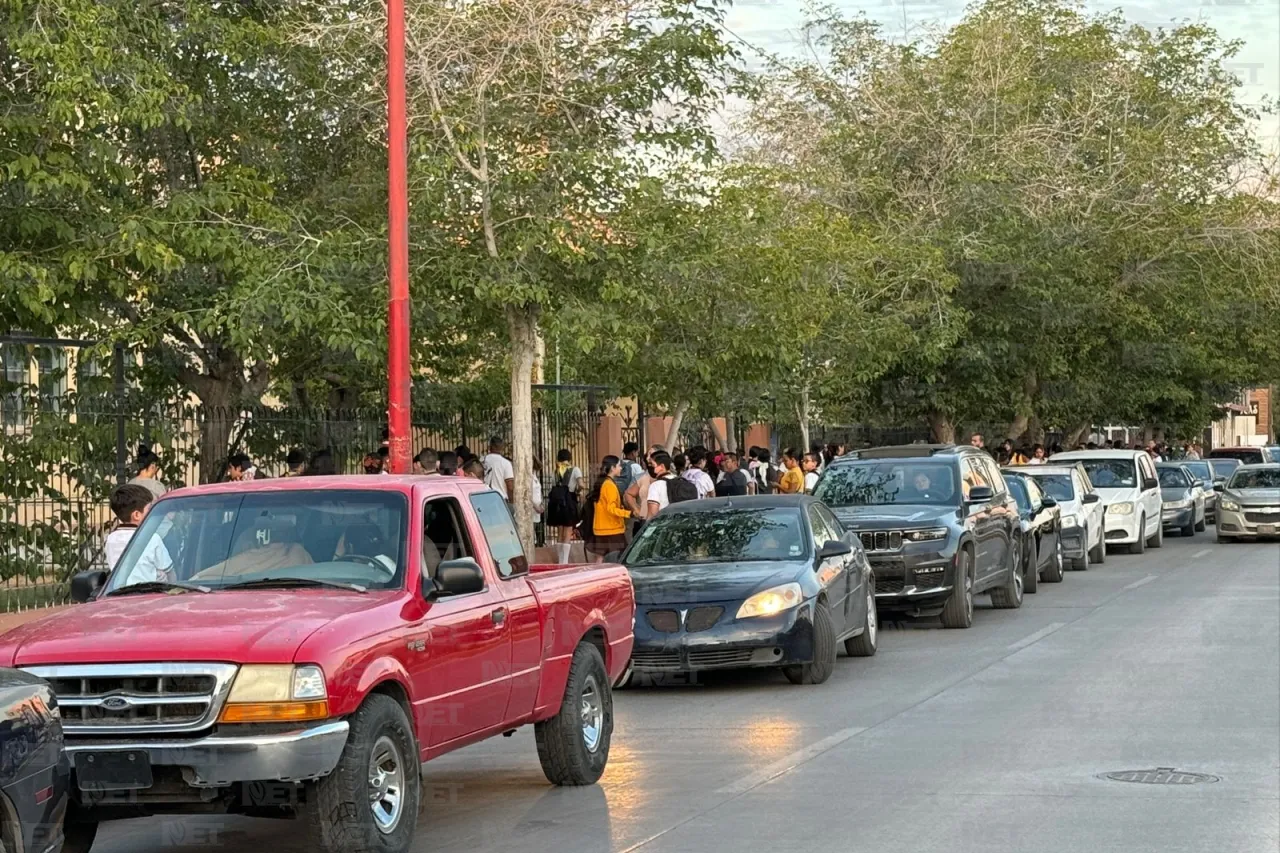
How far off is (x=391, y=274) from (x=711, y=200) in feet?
22.5

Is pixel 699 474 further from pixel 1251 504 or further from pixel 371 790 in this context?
pixel 1251 504

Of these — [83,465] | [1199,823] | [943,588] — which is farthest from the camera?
[943,588]

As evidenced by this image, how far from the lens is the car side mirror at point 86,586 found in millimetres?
8632

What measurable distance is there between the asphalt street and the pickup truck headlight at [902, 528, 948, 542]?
1554 millimetres

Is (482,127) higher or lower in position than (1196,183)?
lower

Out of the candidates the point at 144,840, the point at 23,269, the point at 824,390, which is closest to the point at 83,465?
the point at 23,269

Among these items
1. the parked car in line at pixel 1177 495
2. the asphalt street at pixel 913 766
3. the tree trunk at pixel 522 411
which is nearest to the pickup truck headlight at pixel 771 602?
the asphalt street at pixel 913 766

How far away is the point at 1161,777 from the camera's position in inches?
399

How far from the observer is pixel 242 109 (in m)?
20.3

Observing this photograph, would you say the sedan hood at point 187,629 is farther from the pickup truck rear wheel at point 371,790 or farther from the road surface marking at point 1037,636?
the road surface marking at point 1037,636

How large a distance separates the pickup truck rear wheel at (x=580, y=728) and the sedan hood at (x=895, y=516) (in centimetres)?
900

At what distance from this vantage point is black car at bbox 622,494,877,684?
47.2 ft

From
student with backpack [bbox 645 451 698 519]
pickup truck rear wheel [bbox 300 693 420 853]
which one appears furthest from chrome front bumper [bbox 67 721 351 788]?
student with backpack [bbox 645 451 698 519]

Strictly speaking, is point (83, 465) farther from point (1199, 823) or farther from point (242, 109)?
point (1199, 823)
